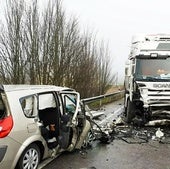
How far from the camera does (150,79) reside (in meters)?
11.7

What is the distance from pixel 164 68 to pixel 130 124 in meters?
2.50

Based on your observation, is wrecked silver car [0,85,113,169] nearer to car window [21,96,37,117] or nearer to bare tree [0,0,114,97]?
car window [21,96,37,117]

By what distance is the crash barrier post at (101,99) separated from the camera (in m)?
17.2

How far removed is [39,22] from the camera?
50.8 feet

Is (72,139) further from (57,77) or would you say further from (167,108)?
(57,77)

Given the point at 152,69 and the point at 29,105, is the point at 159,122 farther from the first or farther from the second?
the point at 29,105

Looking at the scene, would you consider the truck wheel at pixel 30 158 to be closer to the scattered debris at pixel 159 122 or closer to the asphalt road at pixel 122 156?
the asphalt road at pixel 122 156

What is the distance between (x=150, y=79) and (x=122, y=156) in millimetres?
5004

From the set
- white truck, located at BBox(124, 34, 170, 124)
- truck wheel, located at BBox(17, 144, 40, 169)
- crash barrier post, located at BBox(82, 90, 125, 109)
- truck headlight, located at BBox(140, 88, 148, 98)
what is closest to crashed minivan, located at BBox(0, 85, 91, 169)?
truck wheel, located at BBox(17, 144, 40, 169)

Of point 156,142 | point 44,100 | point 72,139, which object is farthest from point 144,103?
point 44,100

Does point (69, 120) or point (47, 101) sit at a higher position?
point (47, 101)

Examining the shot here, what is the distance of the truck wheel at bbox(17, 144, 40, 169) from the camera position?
5.33 metres

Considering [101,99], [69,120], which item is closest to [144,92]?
[69,120]

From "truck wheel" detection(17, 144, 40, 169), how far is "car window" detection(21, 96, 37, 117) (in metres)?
0.57
